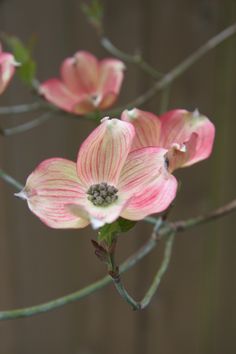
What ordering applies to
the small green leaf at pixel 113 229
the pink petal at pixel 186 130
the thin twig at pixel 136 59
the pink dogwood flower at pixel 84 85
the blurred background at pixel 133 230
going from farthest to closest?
the blurred background at pixel 133 230 → the thin twig at pixel 136 59 → the pink dogwood flower at pixel 84 85 → the pink petal at pixel 186 130 → the small green leaf at pixel 113 229

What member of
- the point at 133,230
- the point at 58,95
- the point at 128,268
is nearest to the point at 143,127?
the point at 128,268

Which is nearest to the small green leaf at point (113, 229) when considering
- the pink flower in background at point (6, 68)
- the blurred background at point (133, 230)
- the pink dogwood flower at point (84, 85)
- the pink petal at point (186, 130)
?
the pink petal at point (186, 130)

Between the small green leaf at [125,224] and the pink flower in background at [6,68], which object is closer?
the small green leaf at [125,224]

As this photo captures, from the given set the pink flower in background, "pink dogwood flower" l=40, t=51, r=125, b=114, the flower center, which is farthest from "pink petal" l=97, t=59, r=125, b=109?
the flower center

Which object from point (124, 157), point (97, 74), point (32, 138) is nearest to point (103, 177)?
point (124, 157)

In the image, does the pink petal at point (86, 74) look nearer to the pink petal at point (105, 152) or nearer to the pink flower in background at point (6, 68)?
the pink flower in background at point (6, 68)

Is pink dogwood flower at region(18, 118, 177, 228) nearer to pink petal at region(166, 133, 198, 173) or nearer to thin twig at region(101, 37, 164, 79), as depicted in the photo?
pink petal at region(166, 133, 198, 173)

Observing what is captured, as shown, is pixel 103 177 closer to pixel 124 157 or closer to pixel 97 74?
pixel 124 157
